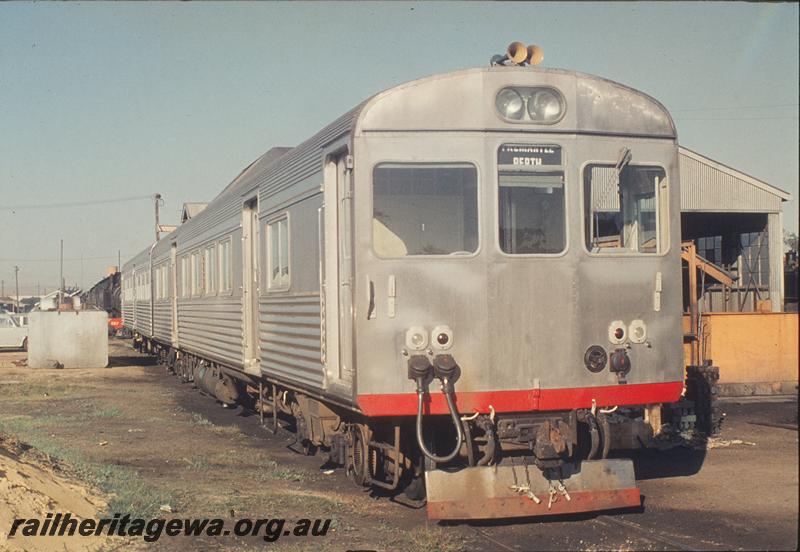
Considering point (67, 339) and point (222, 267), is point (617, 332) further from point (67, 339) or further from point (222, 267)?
point (67, 339)

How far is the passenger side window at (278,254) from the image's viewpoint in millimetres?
9914

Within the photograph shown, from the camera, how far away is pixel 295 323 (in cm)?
940

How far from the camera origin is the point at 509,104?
745cm

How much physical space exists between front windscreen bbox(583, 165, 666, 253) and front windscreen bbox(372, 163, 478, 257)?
99 centimetres

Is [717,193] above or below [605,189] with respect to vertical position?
above

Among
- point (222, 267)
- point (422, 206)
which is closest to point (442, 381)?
point (422, 206)

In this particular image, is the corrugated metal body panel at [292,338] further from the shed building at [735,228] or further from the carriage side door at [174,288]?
the shed building at [735,228]

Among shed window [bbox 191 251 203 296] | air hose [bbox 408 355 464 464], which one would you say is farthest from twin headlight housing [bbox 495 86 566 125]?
shed window [bbox 191 251 203 296]

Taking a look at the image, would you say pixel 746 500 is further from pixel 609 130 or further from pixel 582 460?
pixel 609 130

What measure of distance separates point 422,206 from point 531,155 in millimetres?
938

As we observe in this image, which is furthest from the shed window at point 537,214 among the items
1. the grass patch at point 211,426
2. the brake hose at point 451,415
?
the grass patch at point 211,426
